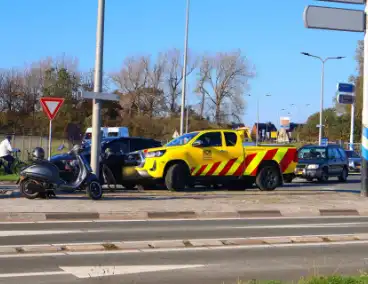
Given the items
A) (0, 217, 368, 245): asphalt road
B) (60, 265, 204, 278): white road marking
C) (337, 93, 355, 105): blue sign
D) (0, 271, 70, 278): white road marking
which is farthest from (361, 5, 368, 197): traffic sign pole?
(337, 93, 355, 105): blue sign

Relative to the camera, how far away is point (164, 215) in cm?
1415

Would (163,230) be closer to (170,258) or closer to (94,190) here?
(170,258)

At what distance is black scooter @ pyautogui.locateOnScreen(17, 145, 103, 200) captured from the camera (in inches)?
597

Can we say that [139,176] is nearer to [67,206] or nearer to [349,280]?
[67,206]

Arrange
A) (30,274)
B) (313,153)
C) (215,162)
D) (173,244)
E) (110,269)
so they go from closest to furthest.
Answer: (30,274) → (110,269) → (173,244) → (215,162) → (313,153)

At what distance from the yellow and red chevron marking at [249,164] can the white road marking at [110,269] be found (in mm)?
11507

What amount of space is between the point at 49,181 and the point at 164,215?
3093 mm

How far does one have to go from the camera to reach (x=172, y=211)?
1430cm

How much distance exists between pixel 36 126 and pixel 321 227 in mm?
44454

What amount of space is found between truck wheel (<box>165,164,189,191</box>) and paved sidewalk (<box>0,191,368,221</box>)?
608 mm

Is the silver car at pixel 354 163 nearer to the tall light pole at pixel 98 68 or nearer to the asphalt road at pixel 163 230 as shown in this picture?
the tall light pole at pixel 98 68

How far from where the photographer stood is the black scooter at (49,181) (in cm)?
1516

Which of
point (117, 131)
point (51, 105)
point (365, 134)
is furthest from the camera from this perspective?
point (117, 131)

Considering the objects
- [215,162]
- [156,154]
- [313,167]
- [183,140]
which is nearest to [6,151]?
[156,154]
